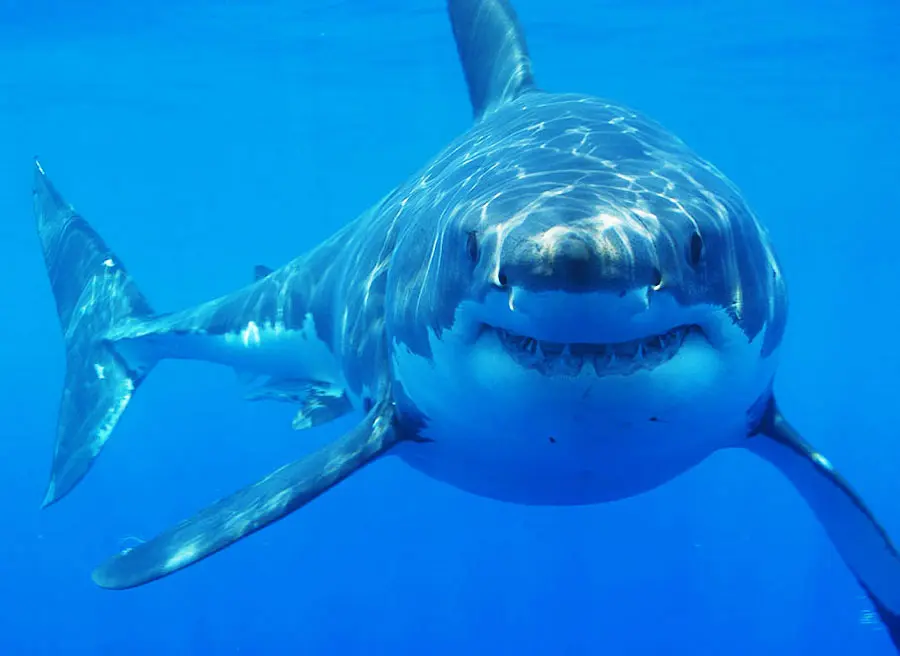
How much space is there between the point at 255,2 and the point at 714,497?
19508 mm

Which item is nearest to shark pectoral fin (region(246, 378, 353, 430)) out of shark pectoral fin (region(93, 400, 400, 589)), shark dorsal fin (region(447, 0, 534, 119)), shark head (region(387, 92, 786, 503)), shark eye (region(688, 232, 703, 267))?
shark pectoral fin (region(93, 400, 400, 589))

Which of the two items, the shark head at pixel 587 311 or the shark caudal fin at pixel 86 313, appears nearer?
the shark head at pixel 587 311

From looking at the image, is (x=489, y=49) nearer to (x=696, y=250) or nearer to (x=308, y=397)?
(x=308, y=397)

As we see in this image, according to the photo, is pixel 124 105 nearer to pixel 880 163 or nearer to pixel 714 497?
pixel 714 497

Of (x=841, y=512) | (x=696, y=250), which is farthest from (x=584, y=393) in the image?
(x=841, y=512)

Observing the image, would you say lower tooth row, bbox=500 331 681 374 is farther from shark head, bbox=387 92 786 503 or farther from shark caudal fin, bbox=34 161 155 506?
shark caudal fin, bbox=34 161 155 506

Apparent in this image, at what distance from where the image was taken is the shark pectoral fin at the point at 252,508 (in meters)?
3.99

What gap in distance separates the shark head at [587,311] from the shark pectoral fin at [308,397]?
2.21m

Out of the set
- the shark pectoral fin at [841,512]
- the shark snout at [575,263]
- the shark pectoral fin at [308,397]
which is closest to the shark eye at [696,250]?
the shark snout at [575,263]

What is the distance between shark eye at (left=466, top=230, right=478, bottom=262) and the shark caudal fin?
6.12 meters

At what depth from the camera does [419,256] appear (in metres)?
3.91

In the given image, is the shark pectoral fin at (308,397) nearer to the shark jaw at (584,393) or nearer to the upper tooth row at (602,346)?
the shark jaw at (584,393)

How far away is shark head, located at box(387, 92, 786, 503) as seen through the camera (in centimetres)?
252

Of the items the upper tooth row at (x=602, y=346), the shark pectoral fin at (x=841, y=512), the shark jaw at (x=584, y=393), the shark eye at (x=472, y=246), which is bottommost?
the shark pectoral fin at (x=841, y=512)
